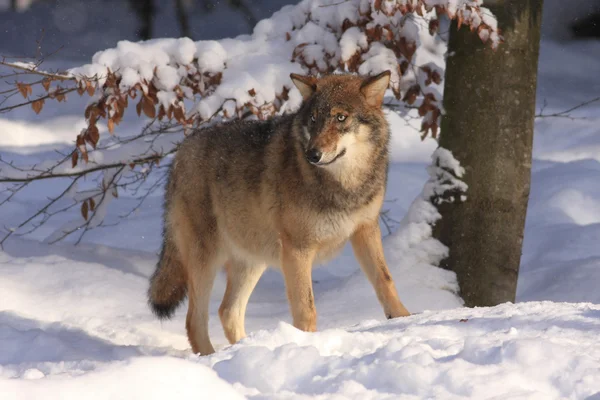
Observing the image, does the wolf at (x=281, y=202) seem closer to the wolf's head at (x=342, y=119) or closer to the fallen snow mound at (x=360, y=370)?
the wolf's head at (x=342, y=119)

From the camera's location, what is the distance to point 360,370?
9.26 feet

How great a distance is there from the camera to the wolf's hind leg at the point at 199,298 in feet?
17.3

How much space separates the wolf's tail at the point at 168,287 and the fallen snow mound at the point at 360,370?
2.26 meters

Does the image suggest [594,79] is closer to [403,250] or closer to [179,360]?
[403,250]

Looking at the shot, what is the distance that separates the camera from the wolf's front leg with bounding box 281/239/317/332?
4648 millimetres

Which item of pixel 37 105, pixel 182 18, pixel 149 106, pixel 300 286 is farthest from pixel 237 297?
pixel 182 18

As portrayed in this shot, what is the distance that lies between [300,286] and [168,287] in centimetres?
124

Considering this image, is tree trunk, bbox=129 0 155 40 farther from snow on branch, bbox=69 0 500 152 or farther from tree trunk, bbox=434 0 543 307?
tree trunk, bbox=434 0 543 307

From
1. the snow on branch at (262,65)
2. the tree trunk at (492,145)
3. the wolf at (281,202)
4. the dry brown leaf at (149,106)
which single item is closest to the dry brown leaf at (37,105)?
the snow on branch at (262,65)

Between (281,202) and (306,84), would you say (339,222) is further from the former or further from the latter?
(306,84)

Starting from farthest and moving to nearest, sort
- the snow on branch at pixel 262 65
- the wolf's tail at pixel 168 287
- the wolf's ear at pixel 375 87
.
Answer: the snow on branch at pixel 262 65, the wolf's tail at pixel 168 287, the wolf's ear at pixel 375 87

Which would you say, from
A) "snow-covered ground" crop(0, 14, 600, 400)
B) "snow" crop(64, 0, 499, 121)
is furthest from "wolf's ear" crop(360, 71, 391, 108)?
"snow-covered ground" crop(0, 14, 600, 400)

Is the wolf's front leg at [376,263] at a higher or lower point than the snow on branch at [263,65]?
lower

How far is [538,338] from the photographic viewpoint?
3.12 m
